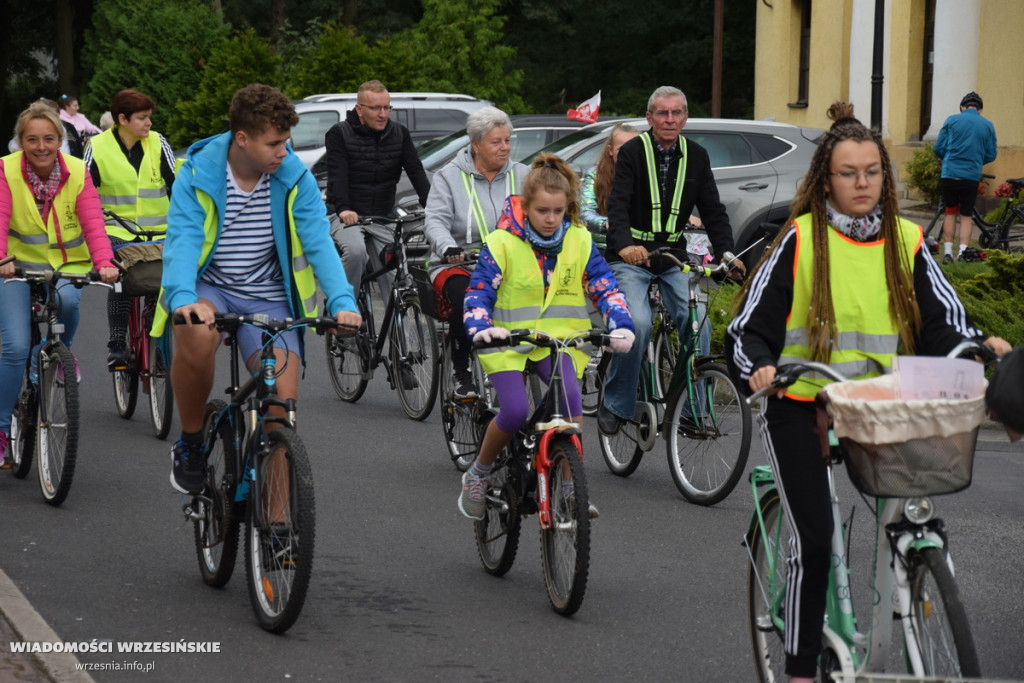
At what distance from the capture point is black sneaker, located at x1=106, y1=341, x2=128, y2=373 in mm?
9172

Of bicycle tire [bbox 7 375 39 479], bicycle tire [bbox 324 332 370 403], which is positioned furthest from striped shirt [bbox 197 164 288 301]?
bicycle tire [bbox 324 332 370 403]

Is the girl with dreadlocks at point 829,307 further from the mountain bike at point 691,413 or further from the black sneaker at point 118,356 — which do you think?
the black sneaker at point 118,356

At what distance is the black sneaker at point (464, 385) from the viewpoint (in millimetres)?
7816

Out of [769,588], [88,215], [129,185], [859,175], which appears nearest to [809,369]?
[859,175]

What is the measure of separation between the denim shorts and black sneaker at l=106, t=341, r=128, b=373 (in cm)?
371

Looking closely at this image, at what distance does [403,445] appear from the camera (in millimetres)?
8852

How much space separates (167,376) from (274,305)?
3247 mm

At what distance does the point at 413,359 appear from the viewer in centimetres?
959

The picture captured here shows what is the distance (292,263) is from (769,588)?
230cm

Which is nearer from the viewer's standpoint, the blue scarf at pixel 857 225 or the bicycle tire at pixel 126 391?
the blue scarf at pixel 857 225

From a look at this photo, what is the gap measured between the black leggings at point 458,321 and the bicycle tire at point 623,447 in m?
0.77

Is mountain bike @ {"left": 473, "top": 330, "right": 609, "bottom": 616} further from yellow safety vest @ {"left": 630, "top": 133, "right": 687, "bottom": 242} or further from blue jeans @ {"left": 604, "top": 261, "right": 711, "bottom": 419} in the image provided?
yellow safety vest @ {"left": 630, "top": 133, "right": 687, "bottom": 242}

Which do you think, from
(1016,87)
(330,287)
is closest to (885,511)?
(330,287)

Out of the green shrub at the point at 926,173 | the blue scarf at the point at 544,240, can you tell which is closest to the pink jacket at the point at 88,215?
the blue scarf at the point at 544,240
